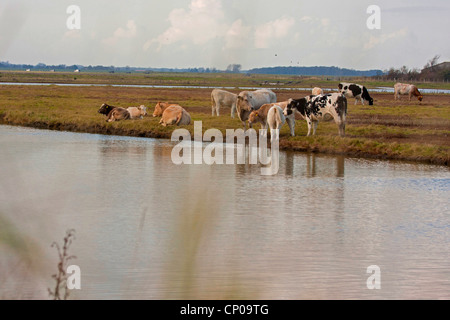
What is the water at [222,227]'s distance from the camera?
3447mm

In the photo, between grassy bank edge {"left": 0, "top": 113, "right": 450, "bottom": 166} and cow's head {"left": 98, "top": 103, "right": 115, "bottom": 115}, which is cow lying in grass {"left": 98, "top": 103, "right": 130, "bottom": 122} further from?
grassy bank edge {"left": 0, "top": 113, "right": 450, "bottom": 166}

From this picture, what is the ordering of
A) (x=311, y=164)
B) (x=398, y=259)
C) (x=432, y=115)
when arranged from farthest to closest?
(x=432, y=115), (x=311, y=164), (x=398, y=259)

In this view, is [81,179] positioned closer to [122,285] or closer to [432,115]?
[122,285]

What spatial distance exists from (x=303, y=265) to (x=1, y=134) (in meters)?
16.6

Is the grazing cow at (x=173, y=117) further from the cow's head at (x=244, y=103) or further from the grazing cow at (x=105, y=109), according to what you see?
the grazing cow at (x=105, y=109)

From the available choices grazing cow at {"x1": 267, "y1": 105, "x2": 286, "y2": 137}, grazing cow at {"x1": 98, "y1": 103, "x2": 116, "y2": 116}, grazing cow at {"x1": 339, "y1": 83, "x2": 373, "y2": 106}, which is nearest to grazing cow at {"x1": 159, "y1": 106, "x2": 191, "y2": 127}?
grazing cow at {"x1": 98, "y1": 103, "x2": 116, "y2": 116}

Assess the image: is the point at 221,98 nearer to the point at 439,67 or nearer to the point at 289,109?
the point at 289,109

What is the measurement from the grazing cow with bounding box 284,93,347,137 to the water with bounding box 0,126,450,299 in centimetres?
372

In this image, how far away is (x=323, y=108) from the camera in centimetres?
2125

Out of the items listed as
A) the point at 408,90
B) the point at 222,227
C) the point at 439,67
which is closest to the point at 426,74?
the point at 439,67

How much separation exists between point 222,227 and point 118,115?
17.4m
